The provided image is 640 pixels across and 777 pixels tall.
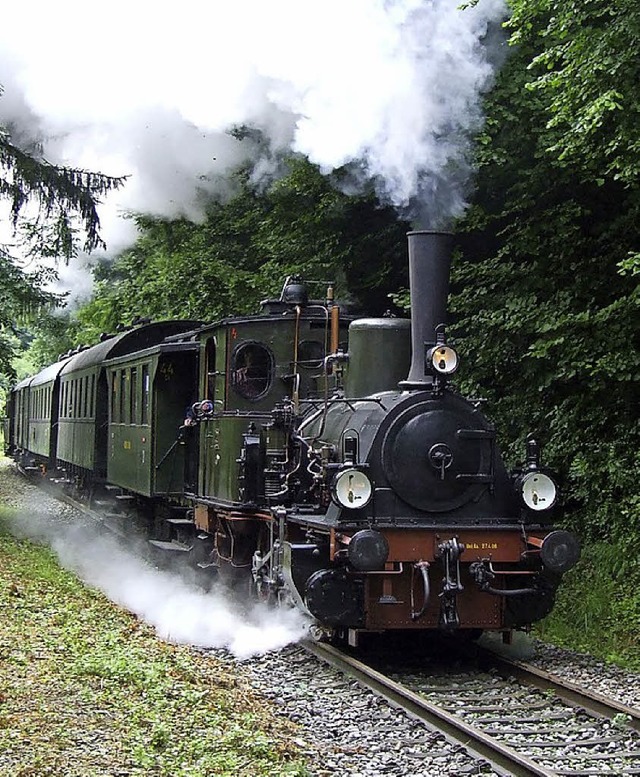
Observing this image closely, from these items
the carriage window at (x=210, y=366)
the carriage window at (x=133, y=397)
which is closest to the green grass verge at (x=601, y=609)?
the carriage window at (x=210, y=366)

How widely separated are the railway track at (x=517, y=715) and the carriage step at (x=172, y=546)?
3.84m

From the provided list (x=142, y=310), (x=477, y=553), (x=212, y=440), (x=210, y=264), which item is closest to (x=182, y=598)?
(x=212, y=440)

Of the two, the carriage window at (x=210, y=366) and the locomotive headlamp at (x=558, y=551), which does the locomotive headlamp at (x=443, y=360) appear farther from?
the carriage window at (x=210, y=366)

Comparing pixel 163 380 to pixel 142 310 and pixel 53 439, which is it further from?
pixel 53 439

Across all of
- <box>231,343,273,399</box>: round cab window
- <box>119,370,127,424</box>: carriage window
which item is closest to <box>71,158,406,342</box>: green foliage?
<box>231,343,273,399</box>: round cab window

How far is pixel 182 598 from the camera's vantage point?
10789 mm

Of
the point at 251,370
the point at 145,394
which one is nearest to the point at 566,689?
the point at 251,370

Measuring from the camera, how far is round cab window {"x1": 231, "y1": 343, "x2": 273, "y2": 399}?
9.80 m

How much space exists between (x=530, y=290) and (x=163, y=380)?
4232mm

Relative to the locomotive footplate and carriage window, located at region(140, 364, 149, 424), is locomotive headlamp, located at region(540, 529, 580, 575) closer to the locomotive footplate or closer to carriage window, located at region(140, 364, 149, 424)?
the locomotive footplate

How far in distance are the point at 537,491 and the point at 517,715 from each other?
1.83m

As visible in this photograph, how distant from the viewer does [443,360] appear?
25.7 feet

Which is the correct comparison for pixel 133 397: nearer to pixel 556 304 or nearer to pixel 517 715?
pixel 556 304

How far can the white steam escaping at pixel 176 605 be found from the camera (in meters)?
8.84
